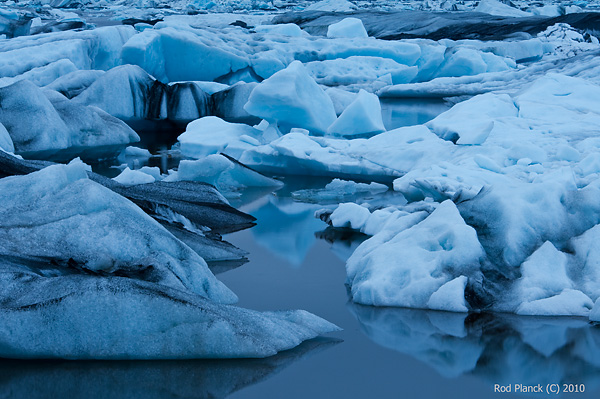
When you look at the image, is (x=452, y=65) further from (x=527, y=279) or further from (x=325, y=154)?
(x=527, y=279)

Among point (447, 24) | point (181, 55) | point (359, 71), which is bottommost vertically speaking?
point (447, 24)

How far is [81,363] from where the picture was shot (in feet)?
9.02

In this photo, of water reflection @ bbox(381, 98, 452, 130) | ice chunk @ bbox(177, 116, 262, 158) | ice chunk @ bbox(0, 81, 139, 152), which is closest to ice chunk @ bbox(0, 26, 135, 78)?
ice chunk @ bbox(0, 81, 139, 152)

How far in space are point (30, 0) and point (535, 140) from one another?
35352 millimetres

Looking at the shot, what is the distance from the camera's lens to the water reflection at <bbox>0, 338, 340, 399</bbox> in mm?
2592

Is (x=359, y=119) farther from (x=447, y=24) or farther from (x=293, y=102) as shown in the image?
(x=447, y=24)

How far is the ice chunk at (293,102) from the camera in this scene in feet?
27.4

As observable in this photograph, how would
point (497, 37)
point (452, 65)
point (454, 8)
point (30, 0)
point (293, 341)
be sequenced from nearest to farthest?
point (293, 341), point (452, 65), point (497, 37), point (454, 8), point (30, 0)

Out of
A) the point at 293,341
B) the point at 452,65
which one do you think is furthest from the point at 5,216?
the point at 452,65

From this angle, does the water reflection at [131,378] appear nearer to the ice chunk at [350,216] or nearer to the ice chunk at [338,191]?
the ice chunk at [350,216]

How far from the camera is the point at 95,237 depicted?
3498 millimetres

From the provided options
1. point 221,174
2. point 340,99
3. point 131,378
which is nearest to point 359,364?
point 131,378

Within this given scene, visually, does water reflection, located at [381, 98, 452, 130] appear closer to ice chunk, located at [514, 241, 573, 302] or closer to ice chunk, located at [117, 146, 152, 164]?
ice chunk, located at [117, 146, 152, 164]

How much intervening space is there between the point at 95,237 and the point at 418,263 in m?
1.59
